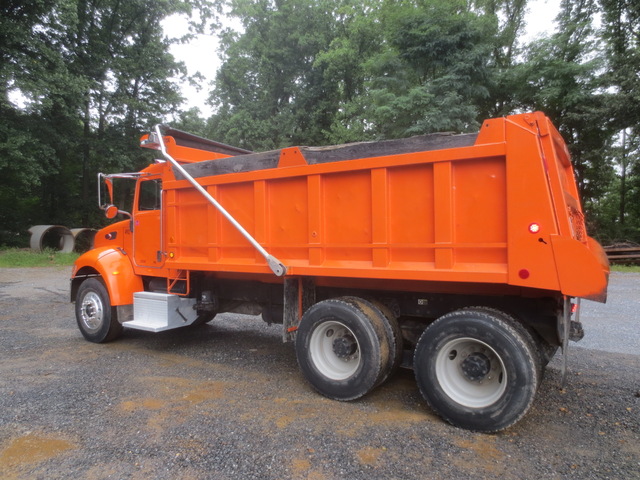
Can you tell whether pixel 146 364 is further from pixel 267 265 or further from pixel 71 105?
pixel 71 105

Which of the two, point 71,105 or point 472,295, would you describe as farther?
point 71,105

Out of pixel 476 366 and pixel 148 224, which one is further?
pixel 148 224

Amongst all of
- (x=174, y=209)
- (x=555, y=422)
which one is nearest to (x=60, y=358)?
(x=174, y=209)

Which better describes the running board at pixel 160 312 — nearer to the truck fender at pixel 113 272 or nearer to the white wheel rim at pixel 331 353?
the truck fender at pixel 113 272

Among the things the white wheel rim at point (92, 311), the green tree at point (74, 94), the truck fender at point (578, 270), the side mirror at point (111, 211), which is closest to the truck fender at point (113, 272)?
the white wheel rim at point (92, 311)

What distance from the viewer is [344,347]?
403cm

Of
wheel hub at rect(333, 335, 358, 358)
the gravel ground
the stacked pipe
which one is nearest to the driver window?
the gravel ground

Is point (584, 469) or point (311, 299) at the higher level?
point (311, 299)

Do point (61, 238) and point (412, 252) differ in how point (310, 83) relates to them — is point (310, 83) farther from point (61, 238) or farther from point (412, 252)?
point (412, 252)

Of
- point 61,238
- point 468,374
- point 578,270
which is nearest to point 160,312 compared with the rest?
point 468,374

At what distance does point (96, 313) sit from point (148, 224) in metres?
1.50

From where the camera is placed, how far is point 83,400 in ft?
13.1

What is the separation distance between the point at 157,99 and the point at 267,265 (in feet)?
75.0

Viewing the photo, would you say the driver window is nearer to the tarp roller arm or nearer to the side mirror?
the side mirror
